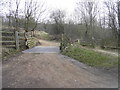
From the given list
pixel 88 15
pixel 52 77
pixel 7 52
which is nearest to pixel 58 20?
pixel 88 15

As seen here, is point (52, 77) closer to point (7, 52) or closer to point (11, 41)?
point (7, 52)

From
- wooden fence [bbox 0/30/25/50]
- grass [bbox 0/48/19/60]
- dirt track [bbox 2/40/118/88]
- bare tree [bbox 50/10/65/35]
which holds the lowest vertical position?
dirt track [bbox 2/40/118/88]

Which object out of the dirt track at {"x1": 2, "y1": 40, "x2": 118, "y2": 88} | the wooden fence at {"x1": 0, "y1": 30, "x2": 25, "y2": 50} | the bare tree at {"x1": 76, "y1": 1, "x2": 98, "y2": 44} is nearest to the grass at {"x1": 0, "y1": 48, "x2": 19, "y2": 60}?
the wooden fence at {"x1": 0, "y1": 30, "x2": 25, "y2": 50}

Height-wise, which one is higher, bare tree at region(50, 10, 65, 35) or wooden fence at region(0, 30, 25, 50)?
bare tree at region(50, 10, 65, 35)

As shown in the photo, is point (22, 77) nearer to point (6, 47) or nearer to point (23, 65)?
point (23, 65)

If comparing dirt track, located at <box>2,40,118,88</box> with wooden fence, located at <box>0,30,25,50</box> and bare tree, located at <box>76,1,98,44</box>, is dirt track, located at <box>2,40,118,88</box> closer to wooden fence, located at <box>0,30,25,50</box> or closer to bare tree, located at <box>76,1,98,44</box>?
wooden fence, located at <box>0,30,25,50</box>

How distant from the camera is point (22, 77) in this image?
730 cm

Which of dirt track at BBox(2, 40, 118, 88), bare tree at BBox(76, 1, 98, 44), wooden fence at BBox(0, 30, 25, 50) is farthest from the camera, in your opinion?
bare tree at BBox(76, 1, 98, 44)

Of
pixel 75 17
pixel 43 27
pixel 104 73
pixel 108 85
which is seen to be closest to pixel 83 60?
pixel 104 73

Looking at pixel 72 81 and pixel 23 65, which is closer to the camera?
pixel 72 81

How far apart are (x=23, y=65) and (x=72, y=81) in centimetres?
319

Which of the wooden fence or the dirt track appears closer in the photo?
the dirt track

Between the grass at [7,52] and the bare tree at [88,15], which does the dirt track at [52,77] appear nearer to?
the grass at [7,52]

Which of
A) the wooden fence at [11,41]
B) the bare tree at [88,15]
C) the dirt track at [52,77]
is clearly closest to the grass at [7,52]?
the wooden fence at [11,41]
